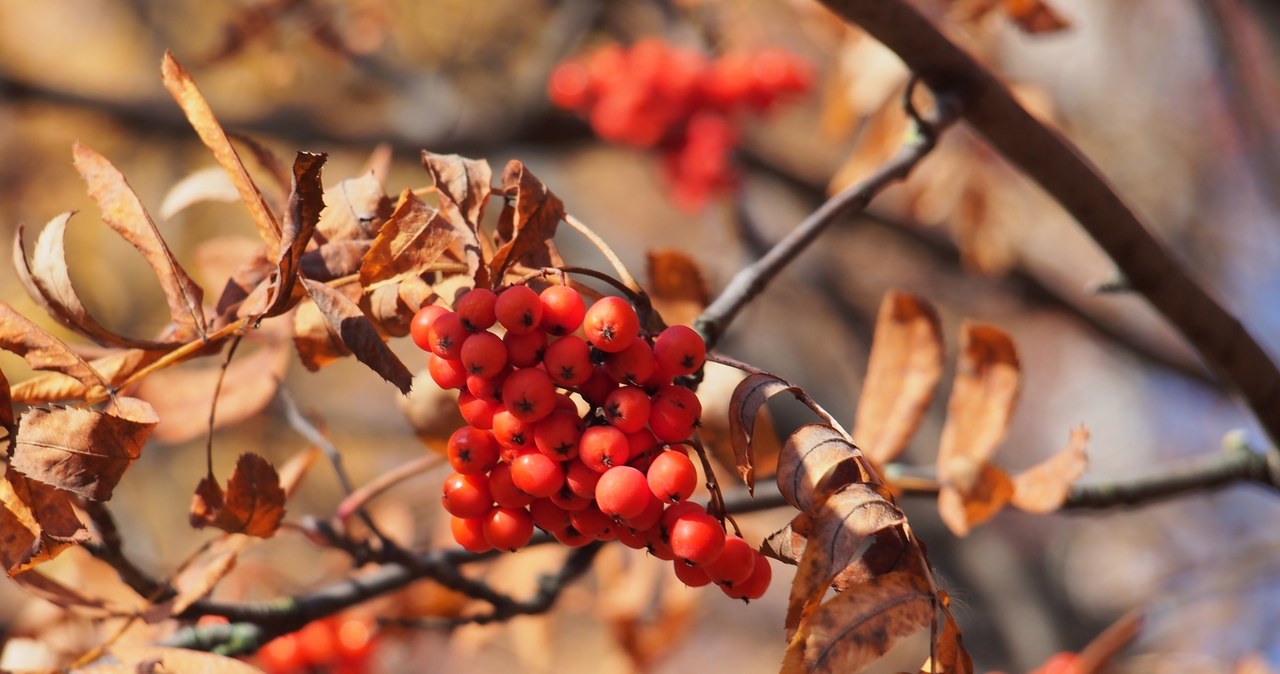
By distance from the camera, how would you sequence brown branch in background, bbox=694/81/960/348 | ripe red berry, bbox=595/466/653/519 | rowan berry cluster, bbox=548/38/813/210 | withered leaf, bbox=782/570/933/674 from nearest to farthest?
withered leaf, bbox=782/570/933/674 → ripe red berry, bbox=595/466/653/519 → brown branch in background, bbox=694/81/960/348 → rowan berry cluster, bbox=548/38/813/210

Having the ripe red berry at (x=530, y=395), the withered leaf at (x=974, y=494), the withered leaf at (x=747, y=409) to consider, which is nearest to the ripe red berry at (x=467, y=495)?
the ripe red berry at (x=530, y=395)

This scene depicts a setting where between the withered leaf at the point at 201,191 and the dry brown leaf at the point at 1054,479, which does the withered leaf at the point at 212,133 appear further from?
the dry brown leaf at the point at 1054,479

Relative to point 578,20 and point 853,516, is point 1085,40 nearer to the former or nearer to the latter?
point 578,20

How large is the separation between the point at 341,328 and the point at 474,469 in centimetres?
18

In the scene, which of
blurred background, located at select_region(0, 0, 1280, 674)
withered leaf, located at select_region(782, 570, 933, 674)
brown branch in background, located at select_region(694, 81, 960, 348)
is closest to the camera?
withered leaf, located at select_region(782, 570, 933, 674)

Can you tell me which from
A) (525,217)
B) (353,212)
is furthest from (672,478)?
(353,212)

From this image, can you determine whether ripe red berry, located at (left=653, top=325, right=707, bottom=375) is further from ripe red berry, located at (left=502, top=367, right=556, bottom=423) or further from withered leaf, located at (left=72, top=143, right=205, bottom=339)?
withered leaf, located at (left=72, top=143, right=205, bottom=339)

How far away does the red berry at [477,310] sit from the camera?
2.76 feet

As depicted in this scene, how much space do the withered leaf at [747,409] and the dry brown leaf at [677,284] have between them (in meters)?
0.35

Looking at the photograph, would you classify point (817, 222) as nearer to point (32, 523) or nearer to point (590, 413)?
point (590, 413)

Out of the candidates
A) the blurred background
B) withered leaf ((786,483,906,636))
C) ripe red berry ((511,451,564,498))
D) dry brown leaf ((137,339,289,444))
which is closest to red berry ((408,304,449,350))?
ripe red berry ((511,451,564,498))

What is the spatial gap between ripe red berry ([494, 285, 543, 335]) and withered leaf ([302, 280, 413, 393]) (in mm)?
91

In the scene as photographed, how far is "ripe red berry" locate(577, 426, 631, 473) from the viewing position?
84cm

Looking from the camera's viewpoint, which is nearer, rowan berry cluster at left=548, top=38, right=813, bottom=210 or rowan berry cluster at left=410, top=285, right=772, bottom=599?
rowan berry cluster at left=410, top=285, right=772, bottom=599
